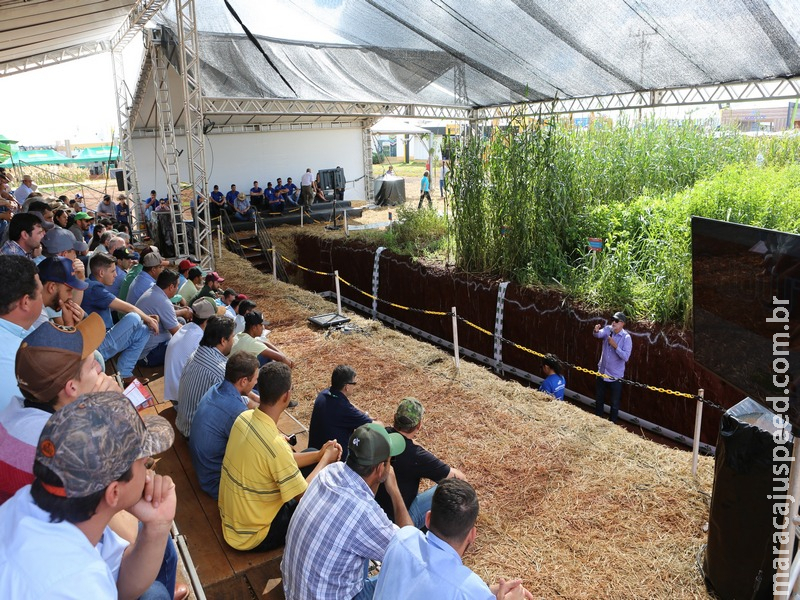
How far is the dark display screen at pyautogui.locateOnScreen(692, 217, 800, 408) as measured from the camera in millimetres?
2307

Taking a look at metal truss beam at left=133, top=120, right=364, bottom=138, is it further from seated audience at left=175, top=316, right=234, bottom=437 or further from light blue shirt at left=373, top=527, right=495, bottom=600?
light blue shirt at left=373, top=527, right=495, bottom=600

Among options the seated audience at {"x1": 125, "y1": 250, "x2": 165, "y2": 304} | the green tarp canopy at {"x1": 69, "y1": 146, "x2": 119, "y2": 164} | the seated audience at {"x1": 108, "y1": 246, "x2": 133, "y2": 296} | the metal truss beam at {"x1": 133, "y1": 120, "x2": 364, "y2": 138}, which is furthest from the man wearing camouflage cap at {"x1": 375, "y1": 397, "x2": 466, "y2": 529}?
the green tarp canopy at {"x1": 69, "y1": 146, "x2": 119, "y2": 164}

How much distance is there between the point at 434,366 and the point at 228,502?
3543 millimetres

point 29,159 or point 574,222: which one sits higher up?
point 29,159

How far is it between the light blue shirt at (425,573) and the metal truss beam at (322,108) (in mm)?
11134

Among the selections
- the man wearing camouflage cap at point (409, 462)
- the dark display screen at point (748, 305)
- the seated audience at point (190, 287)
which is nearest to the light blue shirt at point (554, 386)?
the dark display screen at point (748, 305)

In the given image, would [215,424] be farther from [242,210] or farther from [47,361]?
[242,210]

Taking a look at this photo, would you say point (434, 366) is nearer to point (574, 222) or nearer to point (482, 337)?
point (482, 337)

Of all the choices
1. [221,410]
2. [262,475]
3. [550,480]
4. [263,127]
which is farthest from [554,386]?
[263,127]

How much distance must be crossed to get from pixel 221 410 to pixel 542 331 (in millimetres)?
5035

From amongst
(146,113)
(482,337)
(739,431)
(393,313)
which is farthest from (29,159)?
(739,431)

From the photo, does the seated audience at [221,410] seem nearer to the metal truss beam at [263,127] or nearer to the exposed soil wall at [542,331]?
the exposed soil wall at [542,331]

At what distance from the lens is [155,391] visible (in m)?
4.88

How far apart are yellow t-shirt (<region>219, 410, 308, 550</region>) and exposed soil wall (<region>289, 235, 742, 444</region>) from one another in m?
4.48
